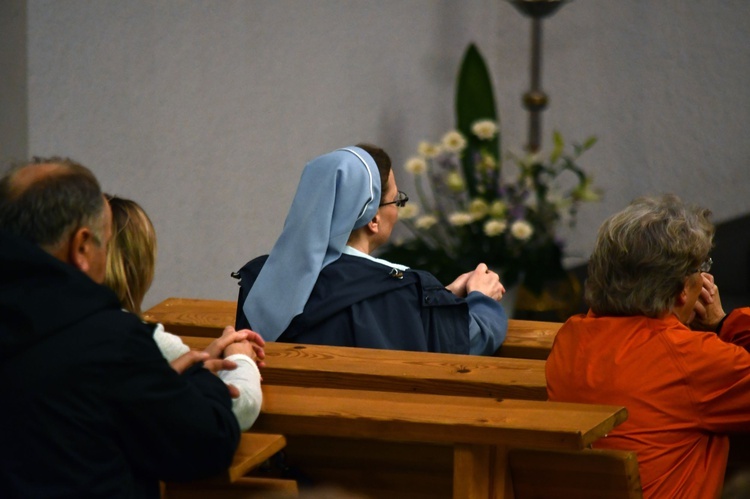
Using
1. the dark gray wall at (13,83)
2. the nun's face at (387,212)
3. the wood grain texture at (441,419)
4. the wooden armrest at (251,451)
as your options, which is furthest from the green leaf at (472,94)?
the wooden armrest at (251,451)

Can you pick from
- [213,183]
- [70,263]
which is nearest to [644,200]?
[70,263]

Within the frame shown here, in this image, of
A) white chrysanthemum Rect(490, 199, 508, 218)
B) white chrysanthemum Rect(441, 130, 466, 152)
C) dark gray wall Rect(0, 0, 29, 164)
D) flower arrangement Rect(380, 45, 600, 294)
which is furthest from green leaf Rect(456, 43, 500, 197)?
dark gray wall Rect(0, 0, 29, 164)

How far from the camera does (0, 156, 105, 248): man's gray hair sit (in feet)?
6.68

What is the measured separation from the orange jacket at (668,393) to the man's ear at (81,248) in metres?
1.12

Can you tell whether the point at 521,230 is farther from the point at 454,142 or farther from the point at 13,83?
the point at 13,83

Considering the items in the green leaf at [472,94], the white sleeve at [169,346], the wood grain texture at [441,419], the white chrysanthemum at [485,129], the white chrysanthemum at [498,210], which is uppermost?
the green leaf at [472,94]

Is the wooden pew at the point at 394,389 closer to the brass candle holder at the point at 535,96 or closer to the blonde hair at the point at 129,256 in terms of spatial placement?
the blonde hair at the point at 129,256

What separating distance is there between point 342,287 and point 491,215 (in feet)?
10.0

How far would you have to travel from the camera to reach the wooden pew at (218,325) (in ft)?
11.2

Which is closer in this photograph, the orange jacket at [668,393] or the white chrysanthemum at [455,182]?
the orange jacket at [668,393]

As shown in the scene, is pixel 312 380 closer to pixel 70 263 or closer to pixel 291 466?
pixel 291 466

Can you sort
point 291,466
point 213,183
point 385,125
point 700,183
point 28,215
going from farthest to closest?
1. point 700,183
2. point 385,125
3. point 213,183
4. point 291,466
5. point 28,215

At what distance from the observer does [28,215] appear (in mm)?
2037

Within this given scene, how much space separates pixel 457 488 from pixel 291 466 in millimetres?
507
